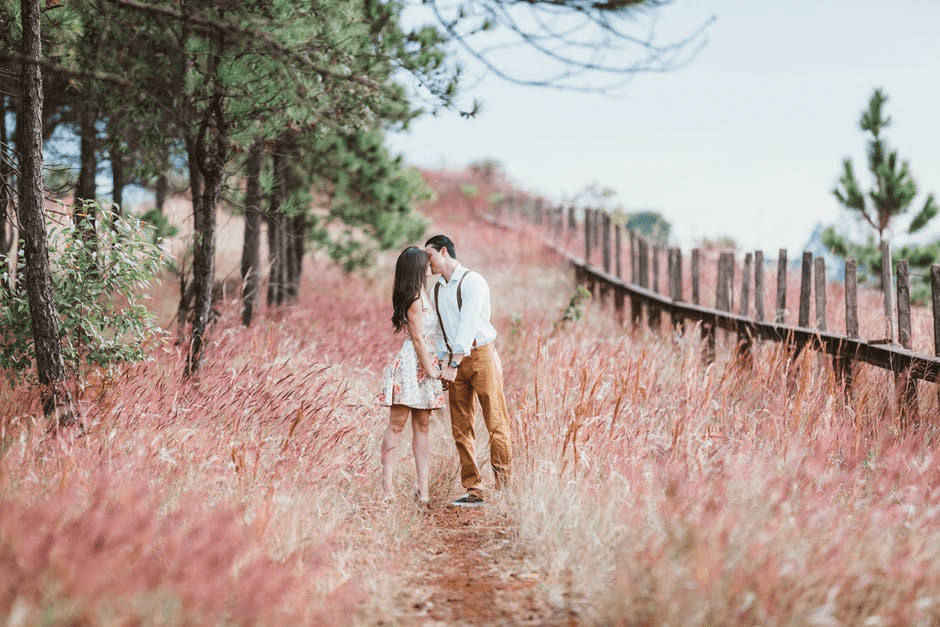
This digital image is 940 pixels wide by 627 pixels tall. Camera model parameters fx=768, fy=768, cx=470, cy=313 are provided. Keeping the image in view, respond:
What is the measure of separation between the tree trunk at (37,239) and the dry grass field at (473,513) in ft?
0.74

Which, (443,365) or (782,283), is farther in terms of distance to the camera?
(782,283)

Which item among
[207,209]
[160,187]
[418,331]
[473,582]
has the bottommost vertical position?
[473,582]

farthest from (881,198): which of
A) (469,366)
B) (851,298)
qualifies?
(469,366)

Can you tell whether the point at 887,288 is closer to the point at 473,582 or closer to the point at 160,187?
the point at 473,582

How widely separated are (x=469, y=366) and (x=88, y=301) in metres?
2.65

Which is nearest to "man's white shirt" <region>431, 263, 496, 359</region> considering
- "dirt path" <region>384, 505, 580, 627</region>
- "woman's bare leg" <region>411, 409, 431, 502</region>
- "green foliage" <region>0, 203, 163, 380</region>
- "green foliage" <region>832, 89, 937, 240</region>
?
"woman's bare leg" <region>411, 409, 431, 502</region>

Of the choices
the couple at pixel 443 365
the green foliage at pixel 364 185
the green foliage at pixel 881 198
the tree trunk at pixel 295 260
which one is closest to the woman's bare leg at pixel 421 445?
the couple at pixel 443 365

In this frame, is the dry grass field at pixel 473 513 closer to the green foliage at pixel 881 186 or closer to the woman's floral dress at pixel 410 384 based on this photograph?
the woman's floral dress at pixel 410 384

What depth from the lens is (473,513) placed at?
4945 mm

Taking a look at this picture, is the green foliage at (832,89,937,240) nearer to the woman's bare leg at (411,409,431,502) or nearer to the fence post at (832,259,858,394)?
the fence post at (832,259,858,394)

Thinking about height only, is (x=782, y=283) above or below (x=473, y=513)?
above

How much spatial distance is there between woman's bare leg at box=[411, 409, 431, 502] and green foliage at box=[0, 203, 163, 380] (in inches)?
79.5

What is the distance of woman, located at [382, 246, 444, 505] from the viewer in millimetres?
4805

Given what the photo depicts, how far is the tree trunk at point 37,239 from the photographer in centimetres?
459
